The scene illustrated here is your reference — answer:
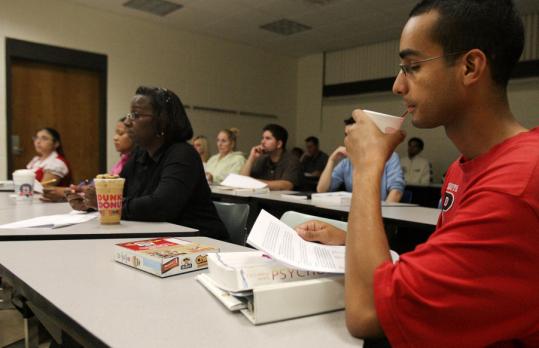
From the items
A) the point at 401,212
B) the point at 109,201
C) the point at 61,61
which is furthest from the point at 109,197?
the point at 61,61

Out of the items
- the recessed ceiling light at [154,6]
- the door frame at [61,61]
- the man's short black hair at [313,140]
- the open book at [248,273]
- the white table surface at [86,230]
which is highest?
the recessed ceiling light at [154,6]

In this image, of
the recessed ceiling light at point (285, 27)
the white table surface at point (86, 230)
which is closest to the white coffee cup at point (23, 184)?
the white table surface at point (86, 230)

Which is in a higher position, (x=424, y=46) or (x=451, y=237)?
(x=424, y=46)

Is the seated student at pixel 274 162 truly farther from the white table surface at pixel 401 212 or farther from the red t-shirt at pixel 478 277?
the red t-shirt at pixel 478 277

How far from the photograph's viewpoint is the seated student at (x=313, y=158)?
691cm

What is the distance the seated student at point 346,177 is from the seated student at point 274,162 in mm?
390

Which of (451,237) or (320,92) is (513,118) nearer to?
(451,237)

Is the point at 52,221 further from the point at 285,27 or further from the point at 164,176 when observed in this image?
the point at 285,27

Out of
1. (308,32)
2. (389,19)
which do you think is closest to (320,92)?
(308,32)

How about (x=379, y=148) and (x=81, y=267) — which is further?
(x=81, y=267)

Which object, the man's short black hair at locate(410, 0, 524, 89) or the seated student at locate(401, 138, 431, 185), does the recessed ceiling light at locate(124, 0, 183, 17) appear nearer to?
the seated student at locate(401, 138, 431, 185)

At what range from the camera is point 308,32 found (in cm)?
621

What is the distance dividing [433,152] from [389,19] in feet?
7.27

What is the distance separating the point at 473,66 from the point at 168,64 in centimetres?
587
